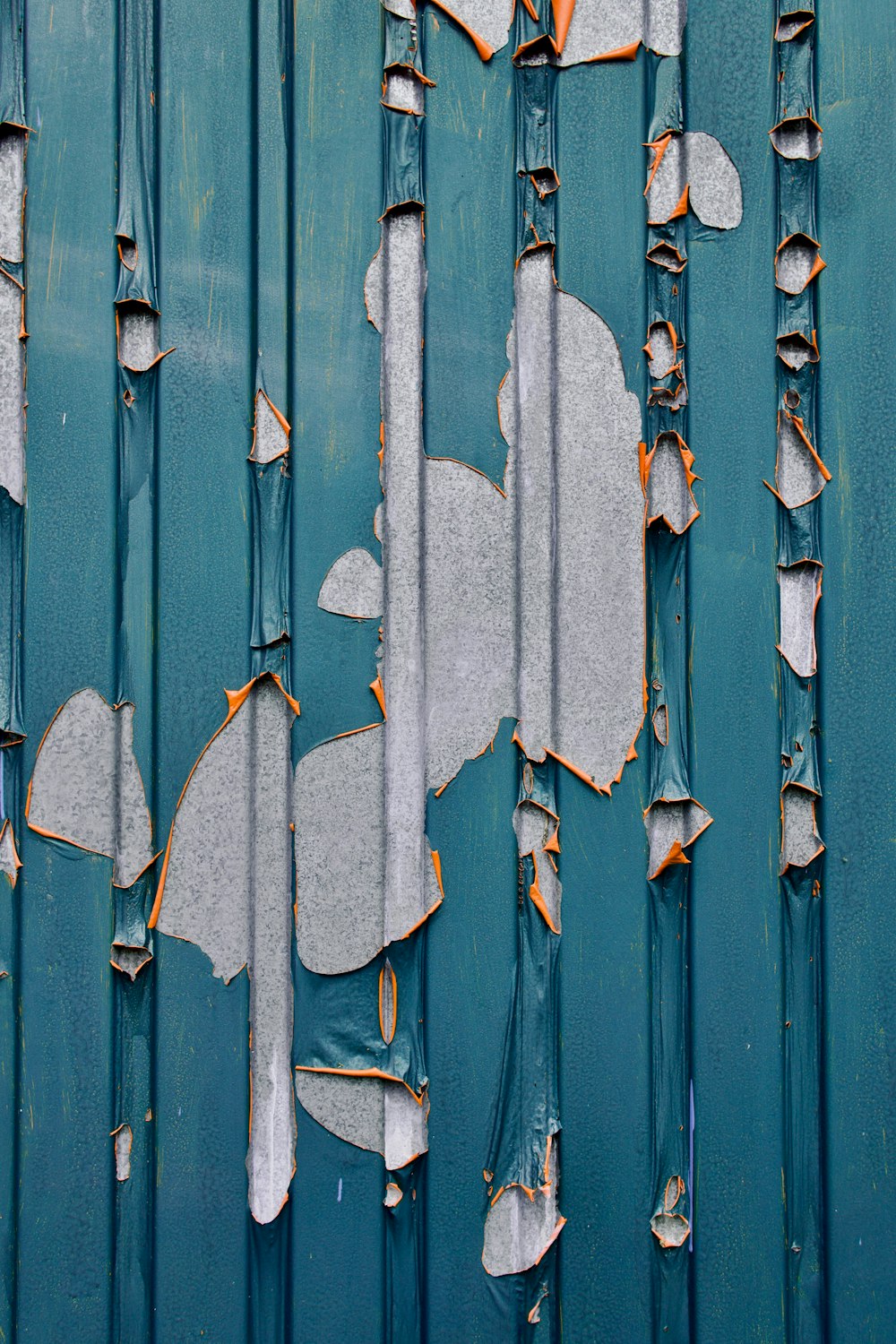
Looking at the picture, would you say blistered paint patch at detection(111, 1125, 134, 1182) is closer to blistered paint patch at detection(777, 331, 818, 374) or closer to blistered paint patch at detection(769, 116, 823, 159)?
blistered paint patch at detection(777, 331, 818, 374)

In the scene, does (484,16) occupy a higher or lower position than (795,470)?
higher

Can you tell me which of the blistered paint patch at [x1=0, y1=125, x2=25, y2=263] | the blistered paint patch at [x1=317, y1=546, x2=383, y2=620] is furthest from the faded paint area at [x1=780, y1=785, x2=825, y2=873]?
the blistered paint patch at [x1=0, y1=125, x2=25, y2=263]

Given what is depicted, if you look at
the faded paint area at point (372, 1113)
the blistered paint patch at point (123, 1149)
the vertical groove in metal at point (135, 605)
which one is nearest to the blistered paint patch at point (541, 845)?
the faded paint area at point (372, 1113)

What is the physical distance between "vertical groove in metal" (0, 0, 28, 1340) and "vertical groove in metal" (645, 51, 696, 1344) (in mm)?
653

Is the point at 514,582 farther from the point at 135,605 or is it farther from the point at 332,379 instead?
the point at 135,605

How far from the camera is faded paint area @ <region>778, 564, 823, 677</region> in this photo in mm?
812

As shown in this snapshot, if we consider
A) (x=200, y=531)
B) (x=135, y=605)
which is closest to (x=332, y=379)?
(x=200, y=531)

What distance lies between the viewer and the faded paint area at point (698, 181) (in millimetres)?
816

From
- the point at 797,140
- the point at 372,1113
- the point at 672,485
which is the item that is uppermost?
the point at 797,140

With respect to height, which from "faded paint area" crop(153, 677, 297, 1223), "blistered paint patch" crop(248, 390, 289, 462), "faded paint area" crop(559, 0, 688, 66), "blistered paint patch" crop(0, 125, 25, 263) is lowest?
"faded paint area" crop(153, 677, 297, 1223)

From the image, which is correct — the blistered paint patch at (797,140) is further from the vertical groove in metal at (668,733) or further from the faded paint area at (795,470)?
the faded paint area at (795,470)

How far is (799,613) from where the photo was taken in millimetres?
816

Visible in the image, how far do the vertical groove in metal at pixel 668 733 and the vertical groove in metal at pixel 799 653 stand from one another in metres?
0.10

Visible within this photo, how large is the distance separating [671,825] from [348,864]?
335 millimetres
